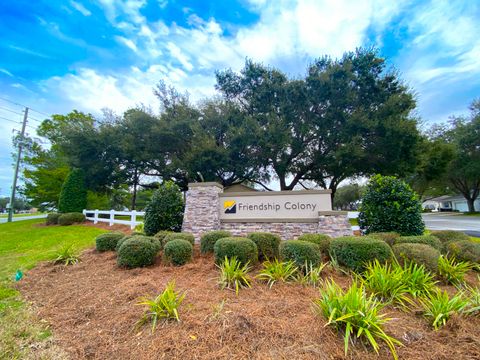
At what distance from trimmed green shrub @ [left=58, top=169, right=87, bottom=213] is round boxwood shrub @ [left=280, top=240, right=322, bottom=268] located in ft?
51.4

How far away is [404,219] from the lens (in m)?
5.58

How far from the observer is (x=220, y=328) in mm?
2436

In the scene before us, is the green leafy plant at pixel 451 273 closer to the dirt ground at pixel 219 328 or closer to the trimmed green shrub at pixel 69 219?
the dirt ground at pixel 219 328

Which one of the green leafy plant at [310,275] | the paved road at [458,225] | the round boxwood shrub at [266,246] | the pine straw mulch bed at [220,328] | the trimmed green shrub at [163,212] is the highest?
the trimmed green shrub at [163,212]

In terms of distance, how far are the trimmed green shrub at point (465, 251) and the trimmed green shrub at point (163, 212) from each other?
6.89m

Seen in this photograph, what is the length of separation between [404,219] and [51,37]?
39.1 feet

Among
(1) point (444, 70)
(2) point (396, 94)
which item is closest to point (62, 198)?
(1) point (444, 70)

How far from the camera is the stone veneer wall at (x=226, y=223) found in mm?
6545

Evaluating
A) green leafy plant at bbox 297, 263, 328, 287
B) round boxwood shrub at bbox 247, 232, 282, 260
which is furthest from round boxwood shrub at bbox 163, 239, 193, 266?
green leafy plant at bbox 297, 263, 328, 287

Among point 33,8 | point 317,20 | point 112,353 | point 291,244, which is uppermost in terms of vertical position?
point 317,20

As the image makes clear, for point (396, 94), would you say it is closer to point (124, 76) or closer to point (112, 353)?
point (124, 76)

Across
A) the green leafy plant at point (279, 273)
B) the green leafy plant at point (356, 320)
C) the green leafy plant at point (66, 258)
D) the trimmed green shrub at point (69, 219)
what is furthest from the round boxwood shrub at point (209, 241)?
the trimmed green shrub at point (69, 219)

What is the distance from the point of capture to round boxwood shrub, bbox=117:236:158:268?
468cm

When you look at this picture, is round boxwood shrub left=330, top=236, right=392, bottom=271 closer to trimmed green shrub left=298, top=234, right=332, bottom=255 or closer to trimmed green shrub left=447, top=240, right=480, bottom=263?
trimmed green shrub left=298, top=234, right=332, bottom=255
